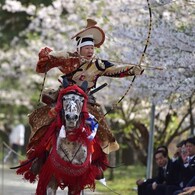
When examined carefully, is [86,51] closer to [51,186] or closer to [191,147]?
[51,186]

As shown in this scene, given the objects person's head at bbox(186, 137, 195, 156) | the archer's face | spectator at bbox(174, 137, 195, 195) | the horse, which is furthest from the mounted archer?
person's head at bbox(186, 137, 195, 156)

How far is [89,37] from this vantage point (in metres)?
10.3

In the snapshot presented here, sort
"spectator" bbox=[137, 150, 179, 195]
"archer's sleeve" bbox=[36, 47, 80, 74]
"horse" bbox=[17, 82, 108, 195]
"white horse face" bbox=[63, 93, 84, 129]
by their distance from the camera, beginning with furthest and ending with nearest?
"spectator" bbox=[137, 150, 179, 195]
"archer's sleeve" bbox=[36, 47, 80, 74]
"horse" bbox=[17, 82, 108, 195]
"white horse face" bbox=[63, 93, 84, 129]

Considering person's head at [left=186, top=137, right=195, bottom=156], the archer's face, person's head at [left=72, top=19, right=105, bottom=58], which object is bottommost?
person's head at [left=186, top=137, right=195, bottom=156]

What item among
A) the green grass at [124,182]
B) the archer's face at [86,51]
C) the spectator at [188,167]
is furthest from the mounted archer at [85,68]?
the green grass at [124,182]

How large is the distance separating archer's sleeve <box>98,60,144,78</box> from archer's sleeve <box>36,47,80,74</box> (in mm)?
323

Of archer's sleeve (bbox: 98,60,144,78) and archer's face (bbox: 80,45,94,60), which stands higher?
archer's face (bbox: 80,45,94,60)

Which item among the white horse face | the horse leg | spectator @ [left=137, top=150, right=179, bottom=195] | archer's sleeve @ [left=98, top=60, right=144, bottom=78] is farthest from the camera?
spectator @ [left=137, top=150, right=179, bottom=195]

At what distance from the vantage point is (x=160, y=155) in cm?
1202

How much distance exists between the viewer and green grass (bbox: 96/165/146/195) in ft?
54.2

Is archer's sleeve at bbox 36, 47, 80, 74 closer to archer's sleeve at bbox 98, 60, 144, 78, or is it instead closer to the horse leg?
archer's sleeve at bbox 98, 60, 144, 78

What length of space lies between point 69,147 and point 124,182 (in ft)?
35.7

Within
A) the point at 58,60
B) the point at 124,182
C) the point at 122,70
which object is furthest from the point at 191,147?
the point at 124,182

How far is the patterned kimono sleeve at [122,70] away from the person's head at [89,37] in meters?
0.31
